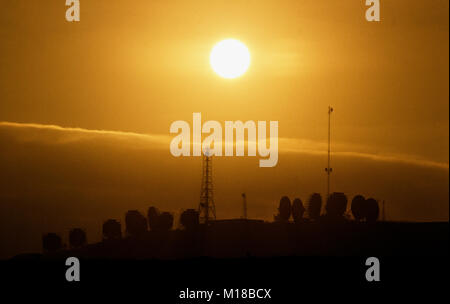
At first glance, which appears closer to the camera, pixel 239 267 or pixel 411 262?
pixel 239 267

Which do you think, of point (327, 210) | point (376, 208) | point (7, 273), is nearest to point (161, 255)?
point (327, 210)

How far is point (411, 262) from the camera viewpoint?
88.9 metres

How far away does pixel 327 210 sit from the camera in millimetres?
149500

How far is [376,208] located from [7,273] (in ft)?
275

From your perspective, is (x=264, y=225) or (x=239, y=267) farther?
(x=264, y=225)

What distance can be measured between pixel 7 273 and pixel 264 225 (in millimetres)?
76151
